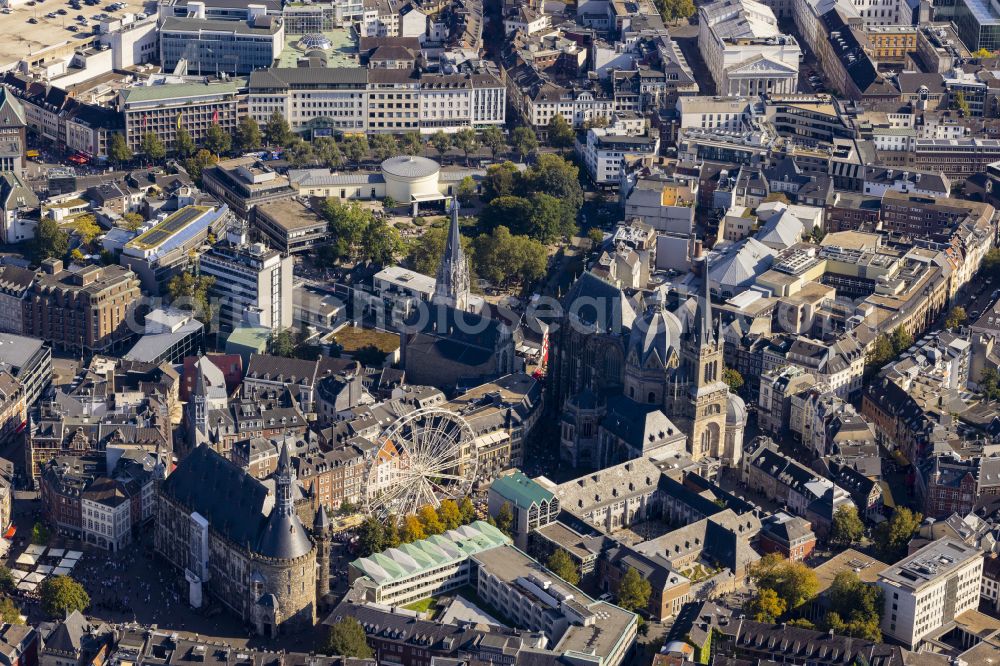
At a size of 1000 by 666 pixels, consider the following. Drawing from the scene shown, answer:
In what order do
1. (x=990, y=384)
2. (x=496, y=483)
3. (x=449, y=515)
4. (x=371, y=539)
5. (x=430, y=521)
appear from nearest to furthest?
(x=371, y=539), (x=430, y=521), (x=449, y=515), (x=496, y=483), (x=990, y=384)

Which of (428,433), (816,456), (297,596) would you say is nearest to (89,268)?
(428,433)

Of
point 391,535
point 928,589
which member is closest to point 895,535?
point 928,589

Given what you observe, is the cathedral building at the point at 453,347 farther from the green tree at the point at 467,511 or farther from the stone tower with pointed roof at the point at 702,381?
the green tree at the point at 467,511

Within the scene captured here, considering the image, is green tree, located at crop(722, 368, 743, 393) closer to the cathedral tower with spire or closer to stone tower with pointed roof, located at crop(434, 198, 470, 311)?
the cathedral tower with spire

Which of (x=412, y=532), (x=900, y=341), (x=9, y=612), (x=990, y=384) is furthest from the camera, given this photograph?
(x=900, y=341)

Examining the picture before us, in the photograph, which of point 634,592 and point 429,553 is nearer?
point 634,592

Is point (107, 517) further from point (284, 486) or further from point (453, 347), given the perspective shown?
point (453, 347)

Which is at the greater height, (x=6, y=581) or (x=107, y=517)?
(x=107, y=517)
